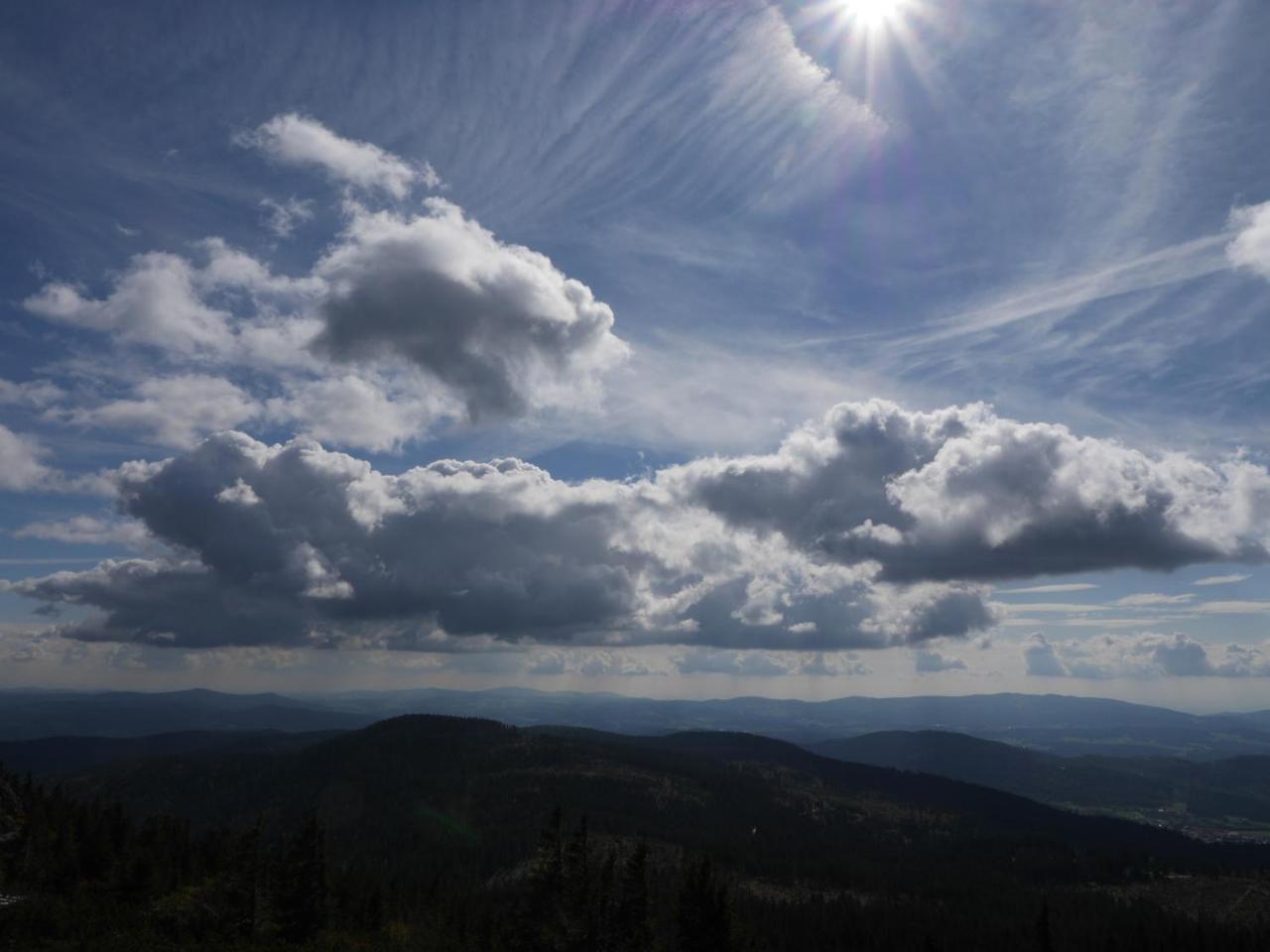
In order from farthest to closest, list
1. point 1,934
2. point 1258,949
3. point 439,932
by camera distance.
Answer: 1. point 1258,949
2. point 439,932
3. point 1,934

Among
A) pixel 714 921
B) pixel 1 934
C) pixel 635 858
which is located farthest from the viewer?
pixel 635 858

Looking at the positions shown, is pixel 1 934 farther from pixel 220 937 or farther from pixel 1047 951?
pixel 1047 951

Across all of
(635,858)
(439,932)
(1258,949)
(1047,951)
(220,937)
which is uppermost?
(635,858)

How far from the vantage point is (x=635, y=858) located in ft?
335

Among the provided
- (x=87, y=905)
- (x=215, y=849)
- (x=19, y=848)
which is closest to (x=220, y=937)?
(x=87, y=905)

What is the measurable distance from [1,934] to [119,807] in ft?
293

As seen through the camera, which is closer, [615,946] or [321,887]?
[615,946]

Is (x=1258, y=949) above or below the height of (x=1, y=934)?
below

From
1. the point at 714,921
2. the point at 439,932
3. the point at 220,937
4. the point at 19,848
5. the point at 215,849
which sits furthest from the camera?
the point at 215,849

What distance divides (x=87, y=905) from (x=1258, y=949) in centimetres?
25508

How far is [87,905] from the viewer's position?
338ft

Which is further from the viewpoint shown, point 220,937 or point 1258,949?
point 1258,949

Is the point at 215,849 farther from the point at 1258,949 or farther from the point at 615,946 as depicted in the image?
the point at 1258,949

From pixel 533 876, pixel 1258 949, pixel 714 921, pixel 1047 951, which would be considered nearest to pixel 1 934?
pixel 533 876
